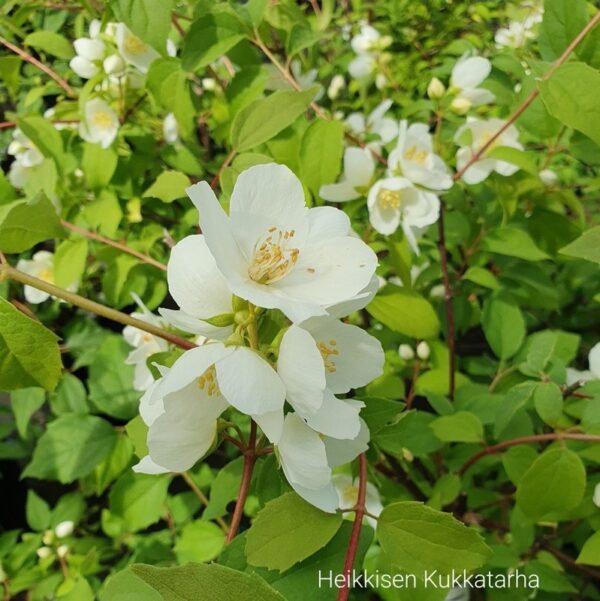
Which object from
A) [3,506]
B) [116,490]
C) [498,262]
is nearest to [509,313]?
[498,262]

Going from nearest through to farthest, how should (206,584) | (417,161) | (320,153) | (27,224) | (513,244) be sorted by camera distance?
(206,584)
(27,224)
(320,153)
(417,161)
(513,244)

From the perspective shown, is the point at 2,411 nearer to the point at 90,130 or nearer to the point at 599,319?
the point at 90,130

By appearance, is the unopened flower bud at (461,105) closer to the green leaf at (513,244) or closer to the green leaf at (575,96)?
the green leaf at (513,244)

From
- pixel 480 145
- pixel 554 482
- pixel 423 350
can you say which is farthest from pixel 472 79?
pixel 554 482

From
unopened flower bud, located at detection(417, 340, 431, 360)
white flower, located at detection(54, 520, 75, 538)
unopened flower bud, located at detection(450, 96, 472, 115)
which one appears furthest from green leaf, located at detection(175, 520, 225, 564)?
unopened flower bud, located at detection(450, 96, 472, 115)

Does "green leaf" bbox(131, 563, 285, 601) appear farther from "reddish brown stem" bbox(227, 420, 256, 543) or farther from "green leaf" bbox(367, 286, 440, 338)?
"green leaf" bbox(367, 286, 440, 338)

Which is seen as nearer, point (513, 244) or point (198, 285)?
point (198, 285)

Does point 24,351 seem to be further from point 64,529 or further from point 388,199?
point 64,529
